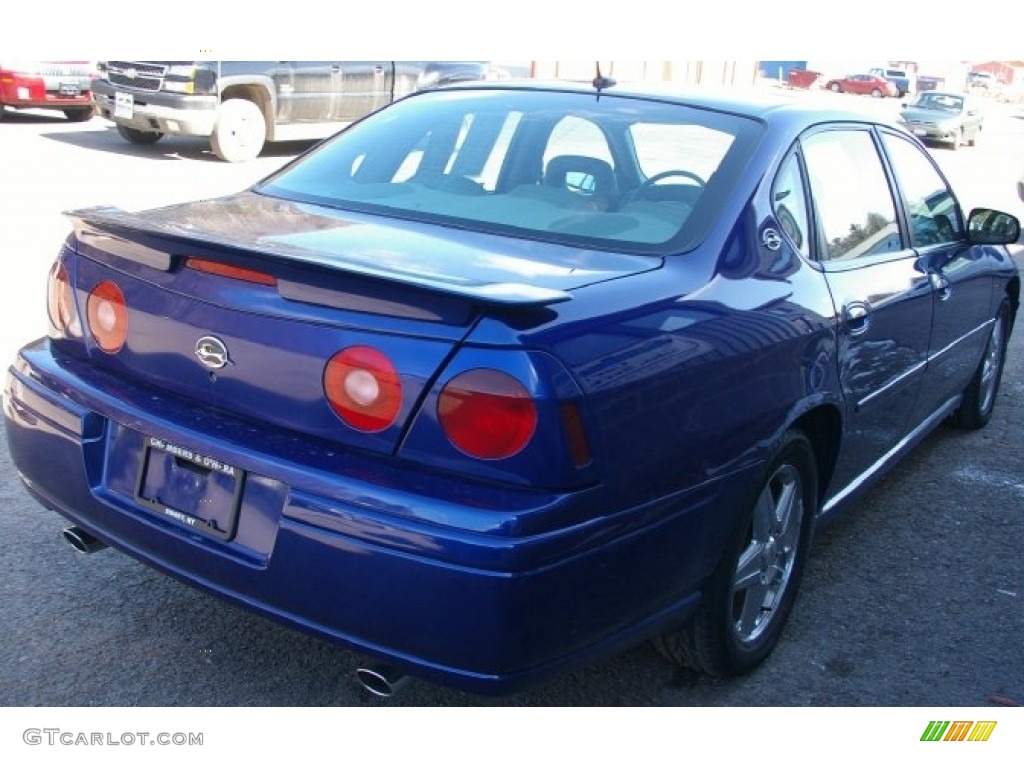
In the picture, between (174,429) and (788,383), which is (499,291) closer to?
(174,429)

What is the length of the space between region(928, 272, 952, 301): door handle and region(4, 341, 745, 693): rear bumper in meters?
1.81

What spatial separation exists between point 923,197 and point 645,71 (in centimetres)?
306

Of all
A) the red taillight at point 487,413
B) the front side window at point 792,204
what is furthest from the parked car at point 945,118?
the red taillight at point 487,413

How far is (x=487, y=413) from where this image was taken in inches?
85.9

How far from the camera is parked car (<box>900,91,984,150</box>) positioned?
29172 mm

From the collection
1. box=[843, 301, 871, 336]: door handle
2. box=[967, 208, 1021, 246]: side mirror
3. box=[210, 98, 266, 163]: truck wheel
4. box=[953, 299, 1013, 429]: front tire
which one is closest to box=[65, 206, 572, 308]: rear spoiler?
box=[843, 301, 871, 336]: door handle

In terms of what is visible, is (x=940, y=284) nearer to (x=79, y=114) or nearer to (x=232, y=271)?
(x=232, y=271)

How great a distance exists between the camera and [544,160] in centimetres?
331

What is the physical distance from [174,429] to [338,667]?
2.87 feet

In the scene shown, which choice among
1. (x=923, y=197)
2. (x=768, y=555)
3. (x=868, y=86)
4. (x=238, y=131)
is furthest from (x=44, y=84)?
(x=868, y=86)

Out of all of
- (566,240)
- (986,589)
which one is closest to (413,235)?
(566,240)

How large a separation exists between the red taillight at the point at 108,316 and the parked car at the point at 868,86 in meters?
54.9

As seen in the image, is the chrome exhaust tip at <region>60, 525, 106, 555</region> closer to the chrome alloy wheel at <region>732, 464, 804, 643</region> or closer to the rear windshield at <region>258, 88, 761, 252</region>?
the rear windshield at <region>258, 88, 761, 252</region>

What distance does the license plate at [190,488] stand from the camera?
7.82ft
